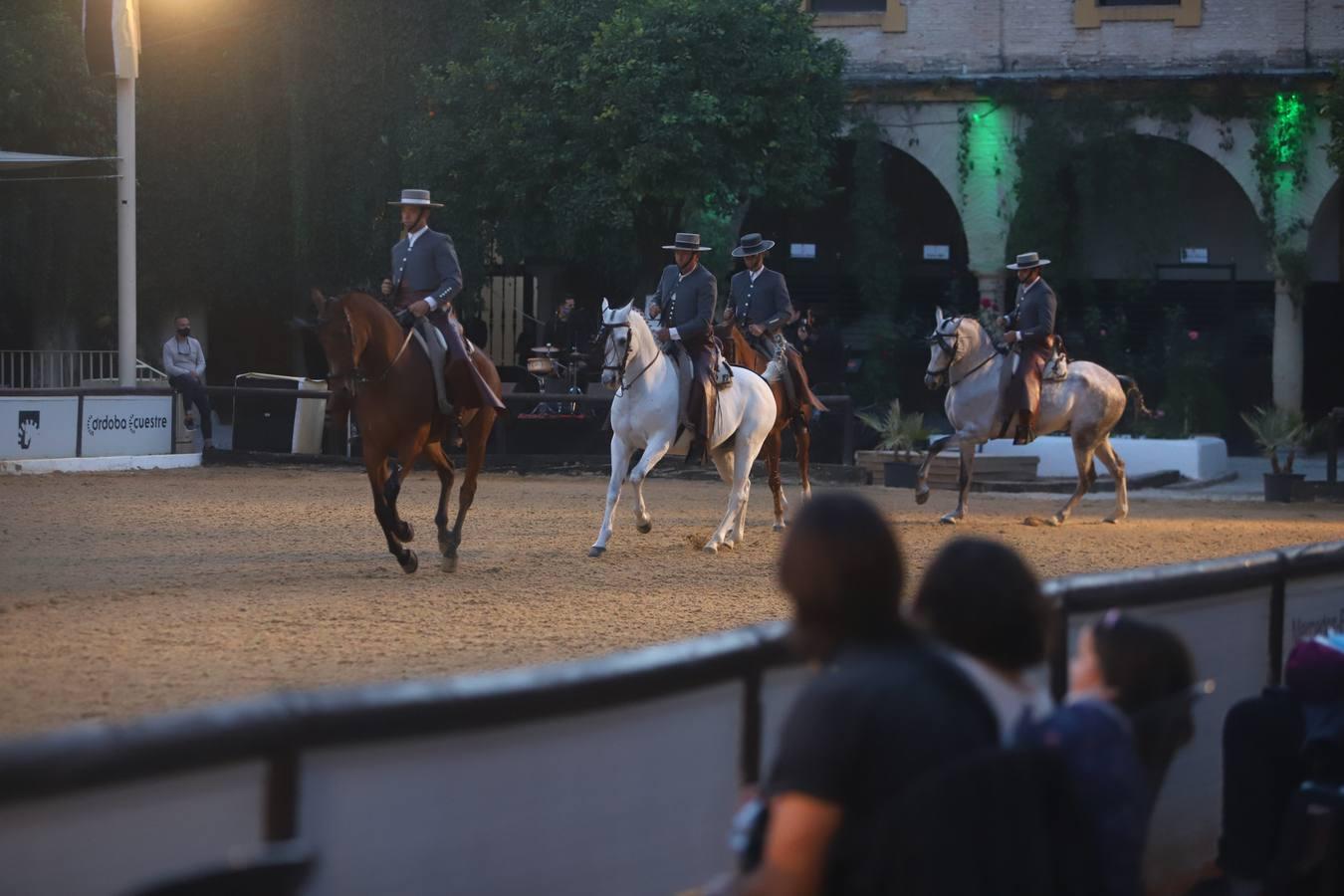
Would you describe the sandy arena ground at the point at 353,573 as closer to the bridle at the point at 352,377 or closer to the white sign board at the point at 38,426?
the white sign board at the point at 38,426

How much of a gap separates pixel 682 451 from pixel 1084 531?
4.67 metres

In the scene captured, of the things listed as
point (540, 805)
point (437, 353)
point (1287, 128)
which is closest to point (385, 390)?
point (437, 353)

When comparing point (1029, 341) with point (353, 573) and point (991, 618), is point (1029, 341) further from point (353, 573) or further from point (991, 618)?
point (991, 618)

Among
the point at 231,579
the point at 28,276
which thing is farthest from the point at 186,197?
the point at 231,579

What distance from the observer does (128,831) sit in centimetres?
268

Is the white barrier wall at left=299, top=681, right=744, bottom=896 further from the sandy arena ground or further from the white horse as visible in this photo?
the white horse

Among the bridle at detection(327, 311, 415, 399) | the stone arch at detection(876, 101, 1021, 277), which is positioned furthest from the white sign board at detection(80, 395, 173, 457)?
the stone arch at detection(876, 101, 1021, 277)

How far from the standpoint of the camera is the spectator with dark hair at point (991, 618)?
145 inches

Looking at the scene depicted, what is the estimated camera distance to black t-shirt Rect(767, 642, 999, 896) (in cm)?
327

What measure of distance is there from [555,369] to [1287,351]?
1837 cm

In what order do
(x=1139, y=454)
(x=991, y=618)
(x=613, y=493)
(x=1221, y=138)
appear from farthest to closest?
(x=1221, y=138)
(x=1139, y=454)
(x=613, y=493)
(x=991, y=618)

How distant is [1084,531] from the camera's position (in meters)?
17.7

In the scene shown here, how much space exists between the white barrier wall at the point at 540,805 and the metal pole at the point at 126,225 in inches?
853

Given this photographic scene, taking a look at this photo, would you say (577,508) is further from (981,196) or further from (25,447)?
(981,196)
